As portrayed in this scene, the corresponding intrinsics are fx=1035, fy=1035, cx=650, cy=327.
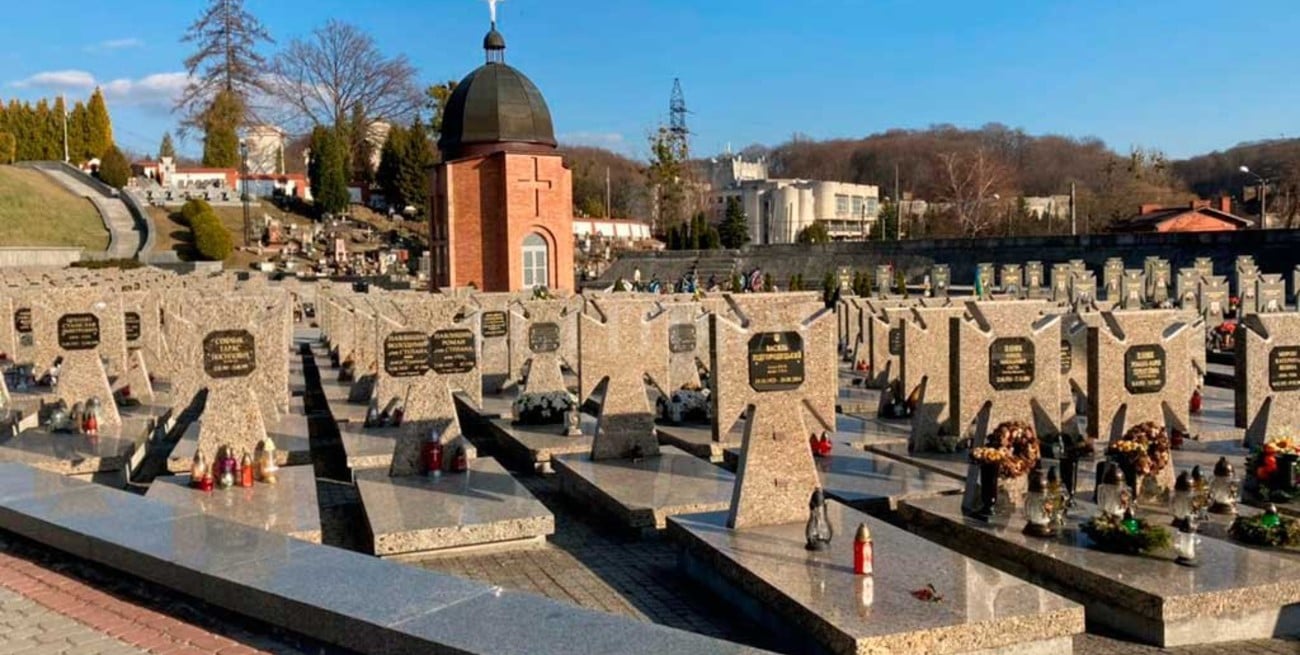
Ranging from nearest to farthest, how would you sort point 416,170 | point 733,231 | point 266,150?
1. point 733,231
2. point 416,170
3. point 266,150

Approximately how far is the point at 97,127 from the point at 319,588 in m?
103

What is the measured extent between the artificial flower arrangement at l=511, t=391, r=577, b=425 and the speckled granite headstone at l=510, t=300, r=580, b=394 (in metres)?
0.44

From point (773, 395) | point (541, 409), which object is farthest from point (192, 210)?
point (773, 395)

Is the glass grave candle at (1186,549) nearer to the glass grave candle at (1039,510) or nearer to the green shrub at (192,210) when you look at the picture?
the glass grave candle at (1039,510)

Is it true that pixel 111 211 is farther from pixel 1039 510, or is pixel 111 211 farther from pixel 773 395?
pixel 1039 510

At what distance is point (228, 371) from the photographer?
9781mm

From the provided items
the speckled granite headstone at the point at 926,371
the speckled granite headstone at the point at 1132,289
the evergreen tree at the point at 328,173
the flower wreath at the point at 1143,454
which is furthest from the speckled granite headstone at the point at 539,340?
the evergreen tree at the point at 328,173

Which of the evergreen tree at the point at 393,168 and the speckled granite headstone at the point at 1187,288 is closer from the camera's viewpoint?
the speckled granite headstone at the point at 1187,288

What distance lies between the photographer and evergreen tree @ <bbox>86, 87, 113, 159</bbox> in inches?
3676

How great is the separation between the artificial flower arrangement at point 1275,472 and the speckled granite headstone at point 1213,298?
1971 cm

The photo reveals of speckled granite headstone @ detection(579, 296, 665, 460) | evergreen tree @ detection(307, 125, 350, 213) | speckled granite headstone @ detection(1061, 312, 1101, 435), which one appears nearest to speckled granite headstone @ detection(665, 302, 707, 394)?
speckled granite headstone @ detection(579, 296, 665, 460)

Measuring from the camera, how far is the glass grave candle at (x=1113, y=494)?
23.3 ft

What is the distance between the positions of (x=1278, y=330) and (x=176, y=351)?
1092 cm

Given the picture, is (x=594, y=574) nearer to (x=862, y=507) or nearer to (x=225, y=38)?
(x=862, y=507)
